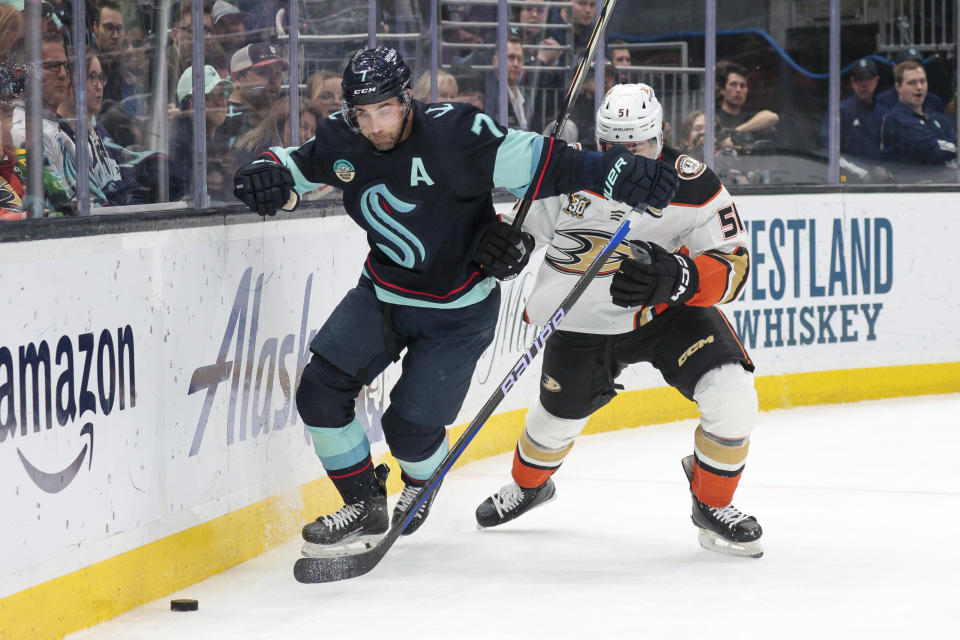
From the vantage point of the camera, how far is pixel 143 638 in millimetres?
2932

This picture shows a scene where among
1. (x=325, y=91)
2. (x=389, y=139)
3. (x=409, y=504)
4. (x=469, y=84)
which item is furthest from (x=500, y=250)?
(x=469, y=84)

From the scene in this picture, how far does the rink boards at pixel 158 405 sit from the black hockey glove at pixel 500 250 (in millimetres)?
657

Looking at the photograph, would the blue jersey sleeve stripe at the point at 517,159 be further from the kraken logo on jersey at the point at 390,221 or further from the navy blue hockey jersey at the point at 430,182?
the kraken logo on jersey at the point at 390,221

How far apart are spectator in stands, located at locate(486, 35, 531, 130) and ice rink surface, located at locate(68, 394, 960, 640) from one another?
1.45m

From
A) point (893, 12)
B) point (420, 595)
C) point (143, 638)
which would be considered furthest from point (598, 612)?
point (893, 12)

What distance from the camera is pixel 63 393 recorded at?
9.37ft

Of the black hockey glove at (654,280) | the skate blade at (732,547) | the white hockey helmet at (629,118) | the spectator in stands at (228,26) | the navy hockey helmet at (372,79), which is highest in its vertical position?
the spectator in stands at (228,26)

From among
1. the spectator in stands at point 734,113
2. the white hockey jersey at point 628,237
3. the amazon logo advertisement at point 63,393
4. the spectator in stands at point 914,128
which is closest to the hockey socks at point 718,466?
the white hockey jersey at point 628,237

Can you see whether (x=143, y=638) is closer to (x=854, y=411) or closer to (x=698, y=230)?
(x=698, y=230)

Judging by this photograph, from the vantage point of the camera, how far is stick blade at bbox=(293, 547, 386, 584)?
131 inches

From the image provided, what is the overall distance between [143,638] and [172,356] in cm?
66

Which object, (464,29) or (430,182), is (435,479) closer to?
(430,182)

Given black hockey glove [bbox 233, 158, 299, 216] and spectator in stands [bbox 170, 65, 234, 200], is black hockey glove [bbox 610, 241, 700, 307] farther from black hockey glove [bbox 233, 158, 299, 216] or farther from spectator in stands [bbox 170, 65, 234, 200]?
spectator in stands [bbox 170, 65, 234, 200]

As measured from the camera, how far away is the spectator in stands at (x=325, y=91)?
434 centimetres
